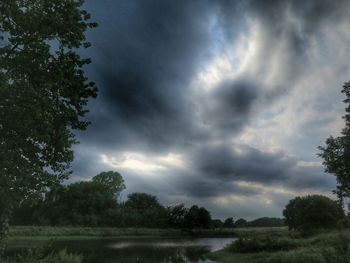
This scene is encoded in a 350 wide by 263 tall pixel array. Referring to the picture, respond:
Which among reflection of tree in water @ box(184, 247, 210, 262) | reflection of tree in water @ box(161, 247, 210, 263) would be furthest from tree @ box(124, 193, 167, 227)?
reflection of tree in water @ box(161, 247, 210, 263)

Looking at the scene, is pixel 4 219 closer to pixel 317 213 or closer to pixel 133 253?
pixel 133 253

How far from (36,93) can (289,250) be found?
3982 centimetres

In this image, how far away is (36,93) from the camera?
69.7 ft

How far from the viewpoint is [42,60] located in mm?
23094

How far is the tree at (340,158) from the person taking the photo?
1549 inches

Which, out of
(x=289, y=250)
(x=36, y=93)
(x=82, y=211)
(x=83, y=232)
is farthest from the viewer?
(x=82, y=211)

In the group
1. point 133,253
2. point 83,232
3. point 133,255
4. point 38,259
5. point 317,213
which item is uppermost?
point 317,213

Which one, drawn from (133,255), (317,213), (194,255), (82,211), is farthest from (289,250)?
(82,211)

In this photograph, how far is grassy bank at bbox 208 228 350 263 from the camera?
3593 cm

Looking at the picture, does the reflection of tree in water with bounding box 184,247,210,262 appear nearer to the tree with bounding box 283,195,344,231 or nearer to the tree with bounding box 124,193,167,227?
the tree with bounding box 283,195,344,231

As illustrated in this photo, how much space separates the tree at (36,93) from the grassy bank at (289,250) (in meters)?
24.0

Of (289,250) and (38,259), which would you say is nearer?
(38,259)

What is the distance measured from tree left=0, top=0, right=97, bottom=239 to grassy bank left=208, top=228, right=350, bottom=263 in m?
24.0

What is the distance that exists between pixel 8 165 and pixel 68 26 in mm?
9010
